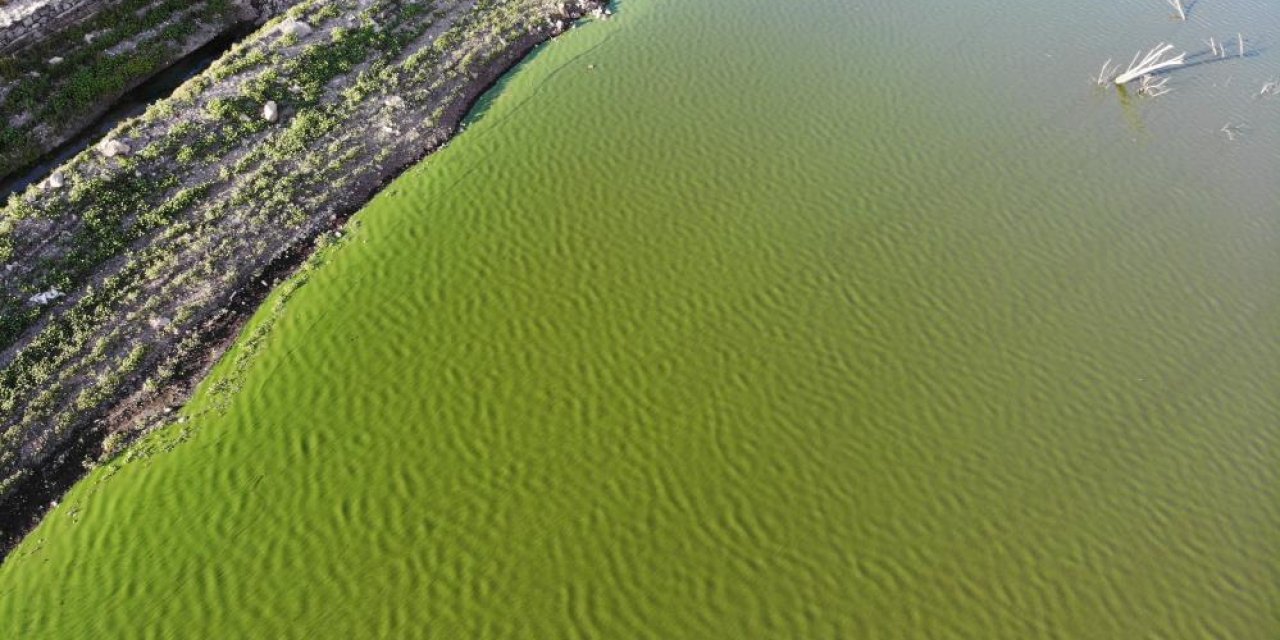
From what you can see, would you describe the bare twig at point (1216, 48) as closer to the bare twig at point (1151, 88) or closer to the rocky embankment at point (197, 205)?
the bare twig at point (1151, 88)

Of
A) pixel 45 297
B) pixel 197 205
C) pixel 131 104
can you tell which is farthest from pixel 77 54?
pixel 45 297

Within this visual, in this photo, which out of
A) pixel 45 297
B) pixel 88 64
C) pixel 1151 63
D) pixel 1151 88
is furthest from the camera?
pixel 1151 63

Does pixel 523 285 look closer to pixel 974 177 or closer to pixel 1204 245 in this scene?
pixel 974 177

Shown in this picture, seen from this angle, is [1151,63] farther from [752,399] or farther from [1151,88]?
[752,399]

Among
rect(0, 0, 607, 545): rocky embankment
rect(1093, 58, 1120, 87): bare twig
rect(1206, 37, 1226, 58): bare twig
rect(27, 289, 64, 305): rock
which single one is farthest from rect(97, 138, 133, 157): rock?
rect(1206, 37, 1226, 58): bare twig

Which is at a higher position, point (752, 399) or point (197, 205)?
point (197, 205)

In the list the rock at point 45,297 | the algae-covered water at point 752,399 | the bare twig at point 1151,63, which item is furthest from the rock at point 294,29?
the bare twig at point 1151,63

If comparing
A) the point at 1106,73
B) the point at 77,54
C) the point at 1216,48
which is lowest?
the point at 1216,48

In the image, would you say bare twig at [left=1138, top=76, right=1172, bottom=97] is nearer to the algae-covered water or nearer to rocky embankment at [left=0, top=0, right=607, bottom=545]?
the algae-covered water
